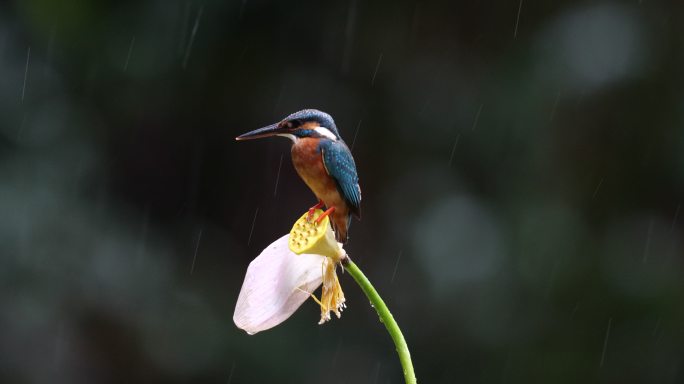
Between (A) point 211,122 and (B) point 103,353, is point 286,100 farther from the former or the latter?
(B) point 103,353

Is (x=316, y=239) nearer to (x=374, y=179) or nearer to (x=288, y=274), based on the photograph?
(x=288, y=274)

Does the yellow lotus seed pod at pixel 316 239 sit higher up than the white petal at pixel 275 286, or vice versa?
the yellow lotus seed pod at pixel 316 239

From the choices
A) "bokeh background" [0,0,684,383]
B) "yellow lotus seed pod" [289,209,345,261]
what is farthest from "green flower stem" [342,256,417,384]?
"bokeh background" [0,0,684,383]

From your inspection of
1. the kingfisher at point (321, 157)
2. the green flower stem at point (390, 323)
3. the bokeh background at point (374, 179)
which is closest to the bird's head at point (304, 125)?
the kingfisher at point (321, 157)

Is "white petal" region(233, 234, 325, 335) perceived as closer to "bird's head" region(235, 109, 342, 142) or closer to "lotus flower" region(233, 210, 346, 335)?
"lotus flower" region(233, 210, 346, 335)

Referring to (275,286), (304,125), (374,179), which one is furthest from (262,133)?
(374,179)

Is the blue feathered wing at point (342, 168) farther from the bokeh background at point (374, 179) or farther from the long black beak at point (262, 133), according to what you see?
the bokeh background at point (374, 179)

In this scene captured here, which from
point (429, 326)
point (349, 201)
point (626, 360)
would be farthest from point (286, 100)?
point (349, 201)
